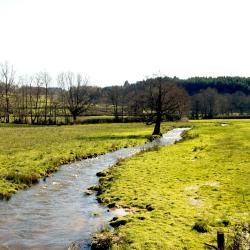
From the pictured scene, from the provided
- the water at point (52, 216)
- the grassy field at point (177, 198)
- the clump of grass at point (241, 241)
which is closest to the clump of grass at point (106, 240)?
the grassy field at point (177, 198)

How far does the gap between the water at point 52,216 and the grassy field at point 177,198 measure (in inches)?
57.2

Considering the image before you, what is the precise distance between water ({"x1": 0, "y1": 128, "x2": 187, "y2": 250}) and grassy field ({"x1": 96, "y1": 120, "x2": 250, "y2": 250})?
4.77 ft

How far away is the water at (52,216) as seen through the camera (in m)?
18.1

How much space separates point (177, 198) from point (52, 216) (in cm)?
789

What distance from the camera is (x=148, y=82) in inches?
3073

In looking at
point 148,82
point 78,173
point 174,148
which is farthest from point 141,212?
point 148,82

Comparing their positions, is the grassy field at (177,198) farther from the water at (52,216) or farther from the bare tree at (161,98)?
the bare tree at (161,98)

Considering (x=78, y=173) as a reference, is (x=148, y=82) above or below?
above

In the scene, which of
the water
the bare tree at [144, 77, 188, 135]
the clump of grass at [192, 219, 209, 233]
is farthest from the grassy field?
the bare tree at [144, 77, 188, 135]

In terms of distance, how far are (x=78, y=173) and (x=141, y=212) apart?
557 inches

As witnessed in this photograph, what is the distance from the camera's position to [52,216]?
21906 mm

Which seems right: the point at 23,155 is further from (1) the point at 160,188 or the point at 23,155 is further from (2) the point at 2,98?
(2) the point at 2,98

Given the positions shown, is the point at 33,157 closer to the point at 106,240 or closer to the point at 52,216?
the point at 52,216

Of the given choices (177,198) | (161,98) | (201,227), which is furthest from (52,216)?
(161,98)
